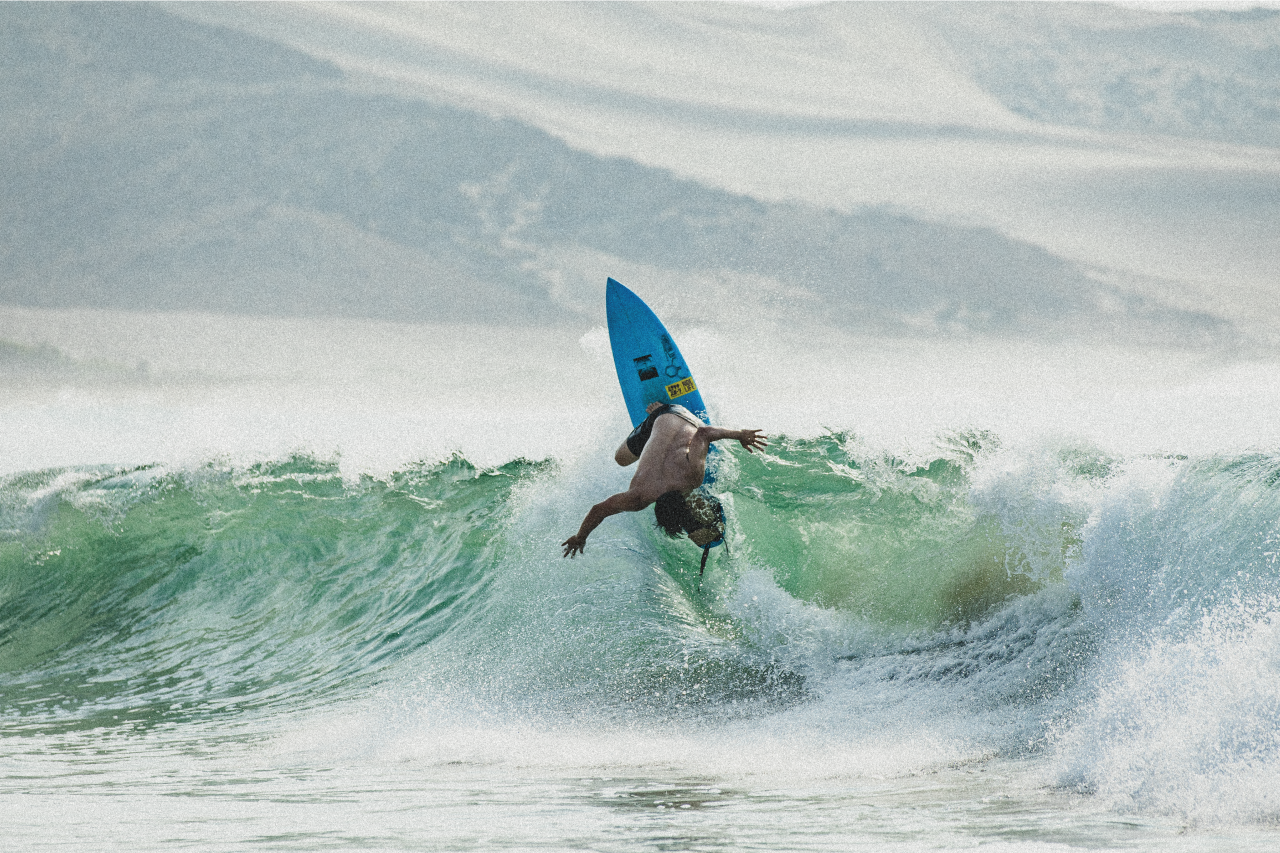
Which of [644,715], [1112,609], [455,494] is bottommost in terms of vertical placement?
[644,715]

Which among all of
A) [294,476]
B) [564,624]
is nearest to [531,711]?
[564,624]

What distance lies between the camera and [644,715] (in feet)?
17.1

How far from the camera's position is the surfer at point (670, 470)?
18.1 ft

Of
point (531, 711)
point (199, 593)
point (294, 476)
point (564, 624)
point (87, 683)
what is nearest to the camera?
point (531, 711)

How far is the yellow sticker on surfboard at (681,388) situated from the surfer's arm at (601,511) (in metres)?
1.42

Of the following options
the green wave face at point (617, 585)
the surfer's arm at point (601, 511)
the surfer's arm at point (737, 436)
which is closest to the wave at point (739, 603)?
the green wave face at point (617, 585)

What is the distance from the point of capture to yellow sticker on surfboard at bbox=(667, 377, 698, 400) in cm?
679

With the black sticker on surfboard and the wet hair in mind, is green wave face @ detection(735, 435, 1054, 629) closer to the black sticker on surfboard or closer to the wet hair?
the wet hair

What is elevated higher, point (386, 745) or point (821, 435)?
point (821, 435)

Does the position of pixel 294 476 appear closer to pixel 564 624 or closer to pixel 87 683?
pixel 87 683

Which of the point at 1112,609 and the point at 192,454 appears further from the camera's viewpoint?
the point at 192,454

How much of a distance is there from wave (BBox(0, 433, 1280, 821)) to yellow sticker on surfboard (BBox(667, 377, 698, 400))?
3.28 feet

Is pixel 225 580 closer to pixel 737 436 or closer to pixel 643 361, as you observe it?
pixel 643 361

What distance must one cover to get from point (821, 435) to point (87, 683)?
5450 millimetres
